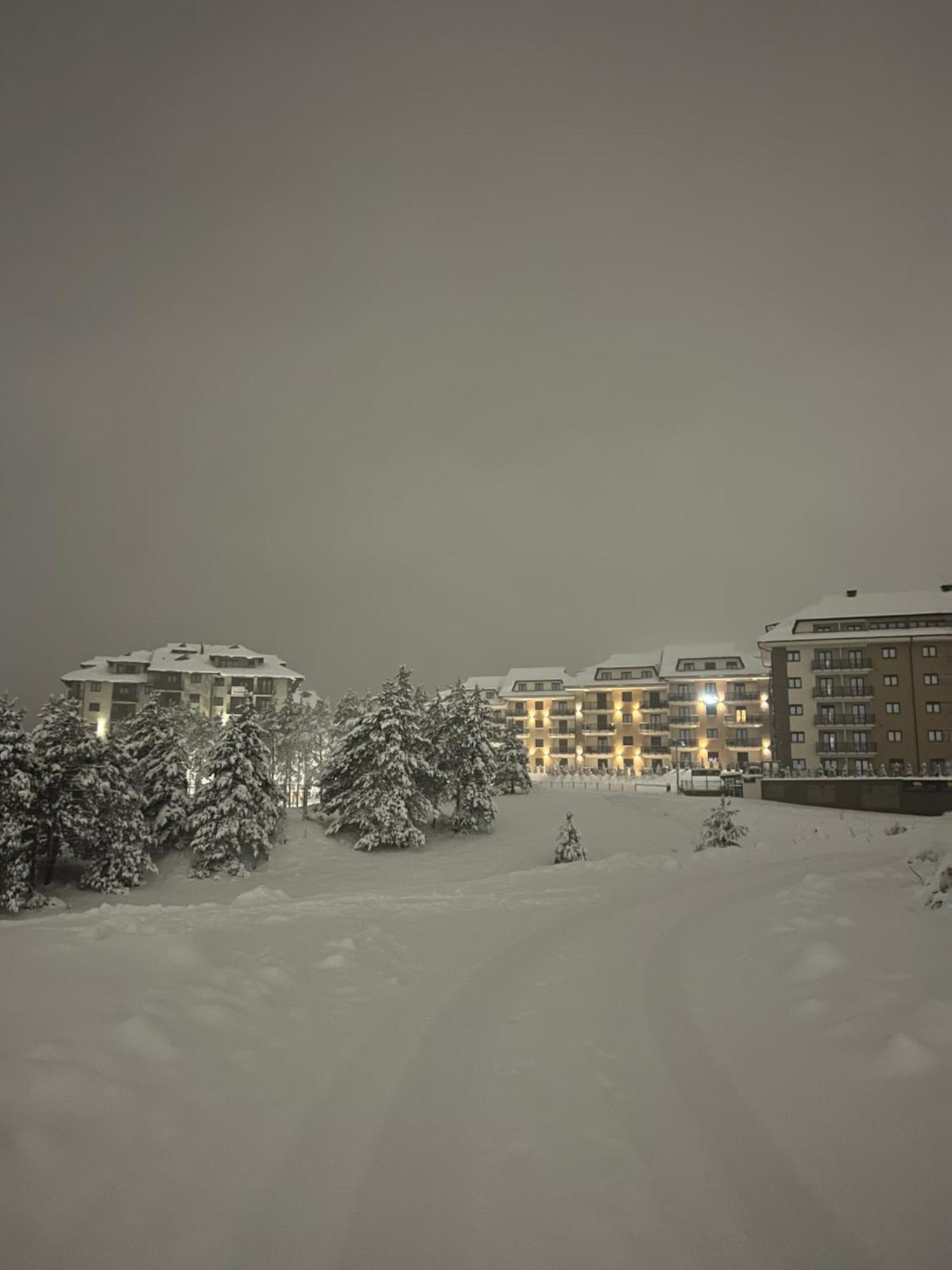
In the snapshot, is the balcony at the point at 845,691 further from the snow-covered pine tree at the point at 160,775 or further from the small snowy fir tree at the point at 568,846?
the snow-covered pine tree at the point at 160,775

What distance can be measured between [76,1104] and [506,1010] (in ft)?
17.7

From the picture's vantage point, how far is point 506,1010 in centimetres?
948

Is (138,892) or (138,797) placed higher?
(138,797)

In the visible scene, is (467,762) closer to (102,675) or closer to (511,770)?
(511,770)

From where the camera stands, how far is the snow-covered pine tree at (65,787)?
31797mm

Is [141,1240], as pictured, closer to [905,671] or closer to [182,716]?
[905,671]

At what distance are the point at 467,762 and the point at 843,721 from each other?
39727 mm

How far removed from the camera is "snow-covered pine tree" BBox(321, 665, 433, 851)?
126 feet

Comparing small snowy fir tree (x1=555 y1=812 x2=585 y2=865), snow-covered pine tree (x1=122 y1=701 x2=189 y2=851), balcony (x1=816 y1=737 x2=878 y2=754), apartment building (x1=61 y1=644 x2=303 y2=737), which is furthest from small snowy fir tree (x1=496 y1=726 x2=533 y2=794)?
apartment building (x1=61 y1=644 x2=303 y2=737)

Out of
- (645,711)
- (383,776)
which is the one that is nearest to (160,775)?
(383,776)

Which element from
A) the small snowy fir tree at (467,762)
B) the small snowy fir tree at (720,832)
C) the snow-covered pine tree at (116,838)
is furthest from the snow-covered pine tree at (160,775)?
the small snowy fir tree at (720,832)

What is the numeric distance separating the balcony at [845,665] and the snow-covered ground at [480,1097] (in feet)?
186

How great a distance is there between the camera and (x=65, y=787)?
3272 centimetres

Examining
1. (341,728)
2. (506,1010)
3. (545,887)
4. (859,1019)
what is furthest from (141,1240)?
(341,728)
